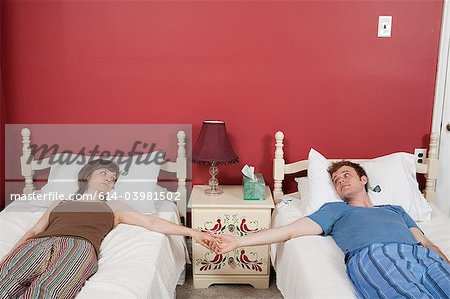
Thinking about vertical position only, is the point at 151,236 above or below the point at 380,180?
below

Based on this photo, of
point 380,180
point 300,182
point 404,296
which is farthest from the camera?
point 300,182

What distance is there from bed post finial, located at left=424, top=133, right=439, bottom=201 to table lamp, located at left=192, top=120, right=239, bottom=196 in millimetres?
1108

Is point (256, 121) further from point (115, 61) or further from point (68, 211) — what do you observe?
point (68, 211)

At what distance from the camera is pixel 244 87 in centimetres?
270

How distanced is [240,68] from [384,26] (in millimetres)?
844

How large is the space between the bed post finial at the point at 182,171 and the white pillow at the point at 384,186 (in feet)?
2.34

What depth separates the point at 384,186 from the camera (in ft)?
7.85

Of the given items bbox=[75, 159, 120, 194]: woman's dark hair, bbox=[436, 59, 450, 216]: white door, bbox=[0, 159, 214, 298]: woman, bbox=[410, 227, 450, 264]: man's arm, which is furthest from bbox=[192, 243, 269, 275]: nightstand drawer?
bbox=[436, 59, 450, 216]: white door

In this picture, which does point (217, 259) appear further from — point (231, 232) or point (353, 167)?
point (353, 167)

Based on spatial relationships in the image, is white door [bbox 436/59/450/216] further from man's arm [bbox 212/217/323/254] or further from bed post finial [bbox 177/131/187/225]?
bed post finial [bbox 177/131/187/225]

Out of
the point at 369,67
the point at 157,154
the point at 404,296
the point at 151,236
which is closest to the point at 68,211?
the point at 151,236

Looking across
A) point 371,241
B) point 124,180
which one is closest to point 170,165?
point 124,180

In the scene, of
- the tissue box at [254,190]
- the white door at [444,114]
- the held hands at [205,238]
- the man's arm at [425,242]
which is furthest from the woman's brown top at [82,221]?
the white door at [444,114]

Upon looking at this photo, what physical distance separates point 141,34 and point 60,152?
2.77ft
